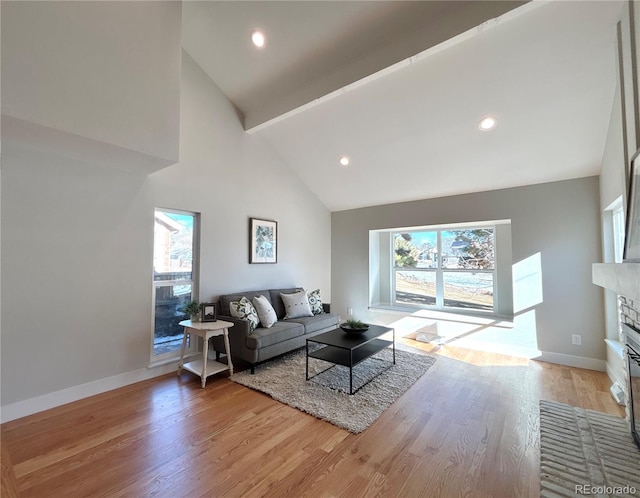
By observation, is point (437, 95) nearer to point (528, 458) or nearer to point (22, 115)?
point (528, 458)

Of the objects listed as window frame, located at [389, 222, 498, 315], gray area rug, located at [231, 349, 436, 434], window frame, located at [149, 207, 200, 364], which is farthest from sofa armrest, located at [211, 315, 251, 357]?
window frame, located at [389, 222, 498, 315]

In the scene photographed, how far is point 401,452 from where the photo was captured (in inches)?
77.5

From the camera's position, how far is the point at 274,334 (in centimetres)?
339

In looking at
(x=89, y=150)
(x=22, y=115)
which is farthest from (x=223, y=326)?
(x=22, y=115)

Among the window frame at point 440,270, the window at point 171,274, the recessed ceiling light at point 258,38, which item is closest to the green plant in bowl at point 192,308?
the window at point 171,274

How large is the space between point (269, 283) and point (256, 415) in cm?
230

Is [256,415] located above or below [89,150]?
below

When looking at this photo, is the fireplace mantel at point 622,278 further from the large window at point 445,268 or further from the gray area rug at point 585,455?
the large window at point 445,268

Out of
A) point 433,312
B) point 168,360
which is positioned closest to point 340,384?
point 168,360

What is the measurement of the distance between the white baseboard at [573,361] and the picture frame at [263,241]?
393 centimetres

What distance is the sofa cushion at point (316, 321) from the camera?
391cm

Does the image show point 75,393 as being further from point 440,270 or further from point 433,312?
point 440,270

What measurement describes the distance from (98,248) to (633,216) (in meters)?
4.57

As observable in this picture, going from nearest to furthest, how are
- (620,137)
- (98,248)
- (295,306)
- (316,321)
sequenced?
(620,137) < (98,248) < (316,321) < (295,306)
